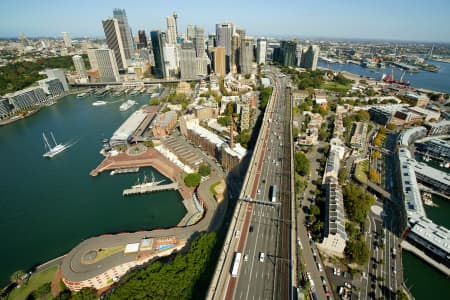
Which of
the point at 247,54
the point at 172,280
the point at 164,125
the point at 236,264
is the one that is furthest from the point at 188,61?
the point at 236,264

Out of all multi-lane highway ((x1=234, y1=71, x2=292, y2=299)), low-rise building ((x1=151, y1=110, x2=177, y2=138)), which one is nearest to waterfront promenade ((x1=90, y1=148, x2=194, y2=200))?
low-rise building ((x1=151, y1=110, x2=177, y2=138))

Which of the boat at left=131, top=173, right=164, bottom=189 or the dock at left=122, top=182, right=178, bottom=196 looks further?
the boat at left=131, top=173, right=164, bottom=189

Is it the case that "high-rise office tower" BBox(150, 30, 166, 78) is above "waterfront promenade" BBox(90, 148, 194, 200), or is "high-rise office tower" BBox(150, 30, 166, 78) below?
above

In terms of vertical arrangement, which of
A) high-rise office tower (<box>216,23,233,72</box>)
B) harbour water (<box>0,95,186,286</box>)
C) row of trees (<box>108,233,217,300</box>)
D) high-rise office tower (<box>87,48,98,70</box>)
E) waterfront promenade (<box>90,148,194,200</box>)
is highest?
high-rise office tower (<box>216,23,233,72</box>)

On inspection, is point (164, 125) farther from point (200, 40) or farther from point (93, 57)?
point (200, 40)

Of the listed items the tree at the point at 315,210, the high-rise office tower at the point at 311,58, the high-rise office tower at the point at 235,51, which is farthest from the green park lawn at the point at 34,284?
the high-rise office tower at the point at 311,58

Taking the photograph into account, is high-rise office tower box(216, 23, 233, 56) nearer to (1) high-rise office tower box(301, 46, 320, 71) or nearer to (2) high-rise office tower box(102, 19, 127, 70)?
(1) high-rise office tower box(301, 46, 320, 71)

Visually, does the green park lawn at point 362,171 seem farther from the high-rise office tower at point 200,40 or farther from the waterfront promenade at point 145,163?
the high-rise office tower at point 200,40
